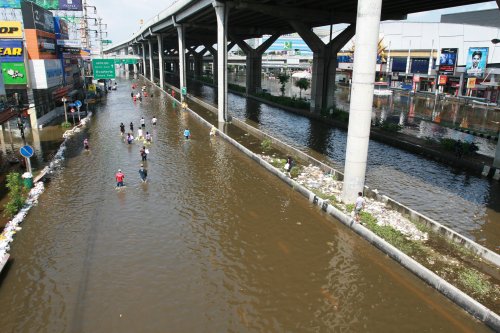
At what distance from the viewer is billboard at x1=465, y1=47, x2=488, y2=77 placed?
6469 centimetres

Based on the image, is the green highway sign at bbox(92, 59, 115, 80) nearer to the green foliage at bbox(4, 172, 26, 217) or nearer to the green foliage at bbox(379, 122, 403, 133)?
the green foliage at bbox(379, 122, 403, 133)

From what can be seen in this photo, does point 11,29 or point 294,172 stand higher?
point 11,29

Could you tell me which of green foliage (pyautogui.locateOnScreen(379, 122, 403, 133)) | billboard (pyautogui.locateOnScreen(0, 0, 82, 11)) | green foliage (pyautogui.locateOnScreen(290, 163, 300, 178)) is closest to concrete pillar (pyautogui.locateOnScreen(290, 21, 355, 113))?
green foliage (pyautogui.locateOnScreen(379, 122, 403, 133))

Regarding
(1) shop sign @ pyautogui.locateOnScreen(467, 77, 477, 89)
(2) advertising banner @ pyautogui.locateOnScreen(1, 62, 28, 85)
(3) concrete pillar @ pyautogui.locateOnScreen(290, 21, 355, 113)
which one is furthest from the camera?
(1) shop sign @ pyautogui.locateOnScreen(467, 77, 477, 89)

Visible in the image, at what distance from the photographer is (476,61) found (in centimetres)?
6544

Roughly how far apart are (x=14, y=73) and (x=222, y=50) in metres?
20.7

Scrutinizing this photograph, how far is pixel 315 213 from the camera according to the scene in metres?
18.7

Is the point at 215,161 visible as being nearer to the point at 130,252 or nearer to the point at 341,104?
the point at 130,252

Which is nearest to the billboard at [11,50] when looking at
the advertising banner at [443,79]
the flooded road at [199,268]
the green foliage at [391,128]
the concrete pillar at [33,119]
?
the concrete pillar at [33,119]

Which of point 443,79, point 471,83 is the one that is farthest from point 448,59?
point 471,83

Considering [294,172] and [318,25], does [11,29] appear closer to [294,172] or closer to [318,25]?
[294,172]

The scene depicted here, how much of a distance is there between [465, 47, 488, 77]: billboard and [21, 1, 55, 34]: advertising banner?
2643 inches

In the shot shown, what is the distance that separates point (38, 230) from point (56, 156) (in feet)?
42.6

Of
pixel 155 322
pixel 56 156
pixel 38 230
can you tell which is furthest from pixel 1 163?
pixel 155 322
